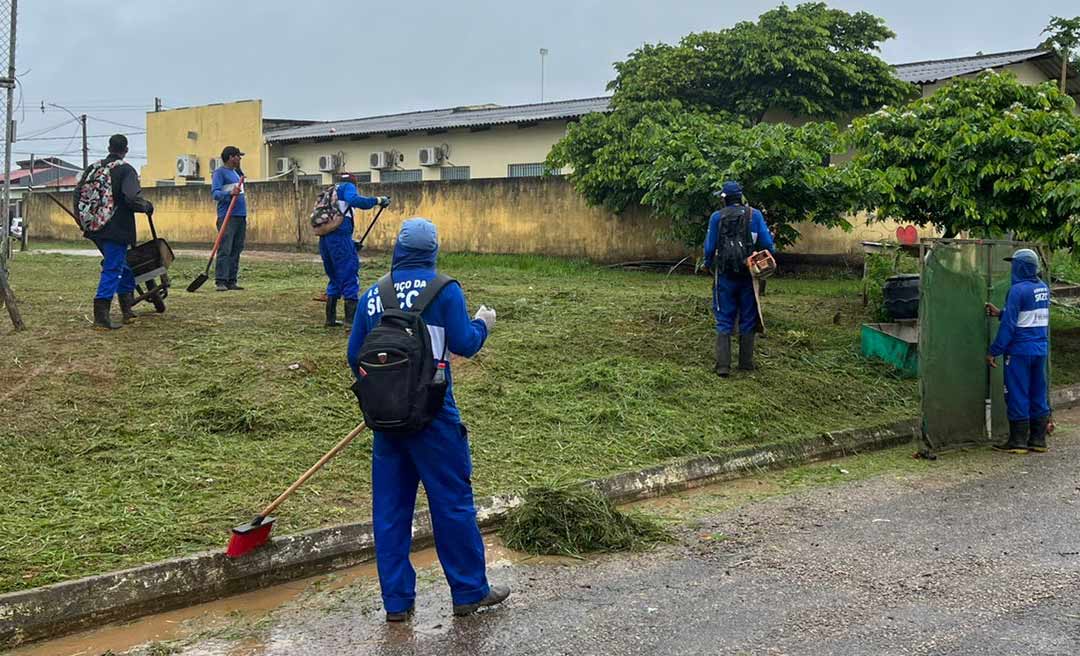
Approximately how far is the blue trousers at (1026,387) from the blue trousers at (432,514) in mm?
5912

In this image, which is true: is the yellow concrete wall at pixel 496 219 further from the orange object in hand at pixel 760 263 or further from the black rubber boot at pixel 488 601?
the black rubber boot at pixel 488 601

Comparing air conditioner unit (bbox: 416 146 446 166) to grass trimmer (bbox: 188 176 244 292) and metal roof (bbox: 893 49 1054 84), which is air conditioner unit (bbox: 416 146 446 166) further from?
grass trimmer (bbox: 188 176 244 292)

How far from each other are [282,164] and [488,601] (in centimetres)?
3180

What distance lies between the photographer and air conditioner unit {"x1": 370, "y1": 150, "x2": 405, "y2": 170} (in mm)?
31938

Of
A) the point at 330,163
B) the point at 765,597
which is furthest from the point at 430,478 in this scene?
the point at 330,163

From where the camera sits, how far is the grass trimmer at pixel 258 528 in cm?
565

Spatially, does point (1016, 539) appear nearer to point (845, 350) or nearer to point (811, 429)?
point (811, 429)

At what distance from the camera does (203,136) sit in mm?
38781

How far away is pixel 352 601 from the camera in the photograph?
18.5ft

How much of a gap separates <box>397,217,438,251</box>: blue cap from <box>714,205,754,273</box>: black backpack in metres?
5.01

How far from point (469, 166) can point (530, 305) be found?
18.3 metres

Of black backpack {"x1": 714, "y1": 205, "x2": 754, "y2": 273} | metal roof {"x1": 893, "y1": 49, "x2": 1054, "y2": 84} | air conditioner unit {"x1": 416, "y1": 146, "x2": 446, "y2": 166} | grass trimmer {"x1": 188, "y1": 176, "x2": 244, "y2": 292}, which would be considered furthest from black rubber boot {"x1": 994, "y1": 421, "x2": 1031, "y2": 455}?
air conditioner unit {"x1": 416, "y1": 146, "x2": 446, "y2": 166}

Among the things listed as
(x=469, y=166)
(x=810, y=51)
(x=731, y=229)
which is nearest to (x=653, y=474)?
(x=731, y=229)

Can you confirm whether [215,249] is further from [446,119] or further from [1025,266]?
[446,119]
